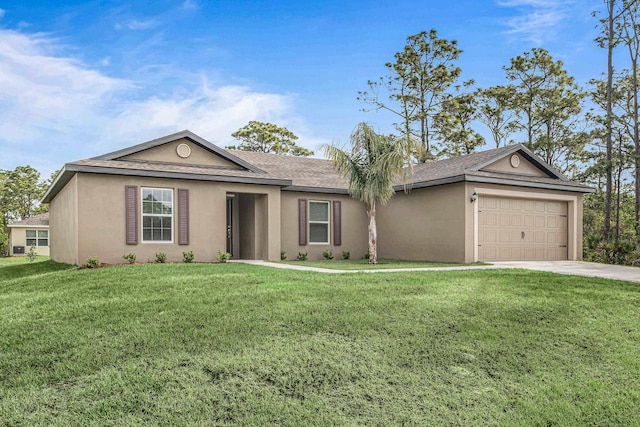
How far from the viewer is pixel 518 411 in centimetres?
420

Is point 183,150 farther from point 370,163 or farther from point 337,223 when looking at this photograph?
point 337,223

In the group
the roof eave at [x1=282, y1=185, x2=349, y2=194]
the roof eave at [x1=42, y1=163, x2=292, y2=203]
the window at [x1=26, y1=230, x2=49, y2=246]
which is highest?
the roof eave at [x1=42, y1=163, x2=292, y2=203]

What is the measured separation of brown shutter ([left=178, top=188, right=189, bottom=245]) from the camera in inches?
528

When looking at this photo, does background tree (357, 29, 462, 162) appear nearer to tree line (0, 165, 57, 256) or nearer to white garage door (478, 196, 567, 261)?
white garage door (478, 196, 567, 261)

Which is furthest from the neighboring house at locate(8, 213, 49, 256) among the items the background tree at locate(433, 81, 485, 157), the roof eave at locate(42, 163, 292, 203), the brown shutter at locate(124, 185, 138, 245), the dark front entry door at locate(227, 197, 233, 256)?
the background tree at locate(433, 81, 485, 157)

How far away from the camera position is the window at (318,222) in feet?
53.9

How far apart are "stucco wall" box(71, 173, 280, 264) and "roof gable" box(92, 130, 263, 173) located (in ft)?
2.91

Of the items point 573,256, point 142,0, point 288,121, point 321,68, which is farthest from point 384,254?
point 288,121

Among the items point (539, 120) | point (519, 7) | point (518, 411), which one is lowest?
point (518, 411)

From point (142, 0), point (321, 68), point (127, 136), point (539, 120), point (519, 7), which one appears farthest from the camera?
point (539, 120)

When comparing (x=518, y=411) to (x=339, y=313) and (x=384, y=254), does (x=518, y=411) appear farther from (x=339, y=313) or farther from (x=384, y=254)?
(x=384, y=254)

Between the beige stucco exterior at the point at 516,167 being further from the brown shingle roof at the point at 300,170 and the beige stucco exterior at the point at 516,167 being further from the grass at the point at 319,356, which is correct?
the grass at the point at 319,356

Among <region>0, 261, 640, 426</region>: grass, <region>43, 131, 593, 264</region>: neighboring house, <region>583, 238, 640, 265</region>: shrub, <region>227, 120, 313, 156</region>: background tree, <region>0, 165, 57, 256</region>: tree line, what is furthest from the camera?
<region>0, 165, 57, 256</region>: tree line

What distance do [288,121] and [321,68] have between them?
15.9 metres
